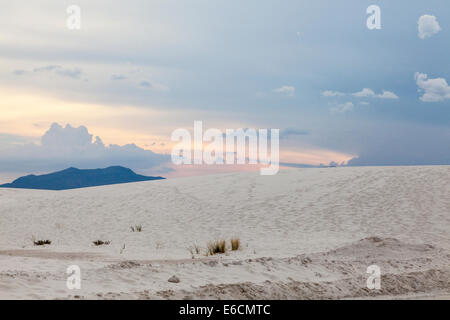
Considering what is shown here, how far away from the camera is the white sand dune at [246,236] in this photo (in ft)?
33.0

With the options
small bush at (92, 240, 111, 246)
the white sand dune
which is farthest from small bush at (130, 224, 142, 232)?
small bush at (92, 240, 111, 246)

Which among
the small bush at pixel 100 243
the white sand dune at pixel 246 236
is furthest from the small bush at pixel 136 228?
the small bush at pixel 100 243

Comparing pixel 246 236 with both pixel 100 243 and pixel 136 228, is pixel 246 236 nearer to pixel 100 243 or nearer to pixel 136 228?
pixel 136 228

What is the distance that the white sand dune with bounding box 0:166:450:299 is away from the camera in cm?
1006

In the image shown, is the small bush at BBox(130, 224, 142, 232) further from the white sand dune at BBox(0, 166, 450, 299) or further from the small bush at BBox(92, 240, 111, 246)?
the small bush at BBox(92, 240, 111, 246)

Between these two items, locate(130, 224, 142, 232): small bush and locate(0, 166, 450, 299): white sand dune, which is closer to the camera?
locate(0, 166, 450, 299): white sand dune

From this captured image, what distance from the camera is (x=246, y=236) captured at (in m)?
20.4

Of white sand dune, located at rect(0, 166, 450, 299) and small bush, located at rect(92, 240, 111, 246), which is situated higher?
white sand dune, located at rect(0, 166, 450, 299)

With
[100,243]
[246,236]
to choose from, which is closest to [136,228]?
[100,243]

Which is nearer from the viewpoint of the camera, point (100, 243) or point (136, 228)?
point (100, 243)

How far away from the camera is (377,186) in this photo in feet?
88.1
